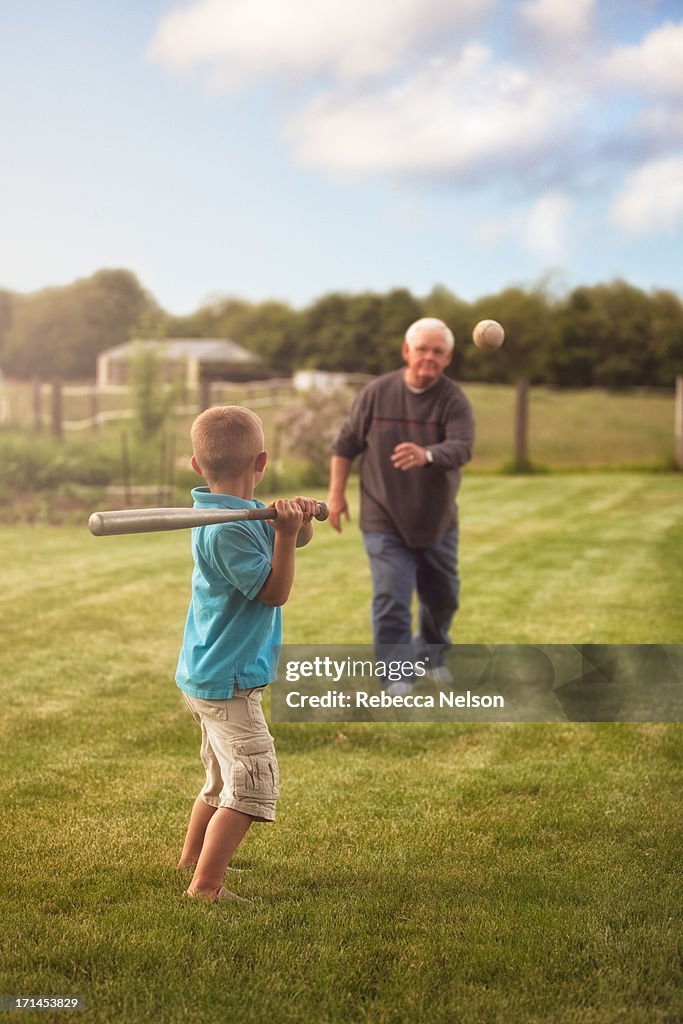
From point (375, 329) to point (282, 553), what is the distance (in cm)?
3525

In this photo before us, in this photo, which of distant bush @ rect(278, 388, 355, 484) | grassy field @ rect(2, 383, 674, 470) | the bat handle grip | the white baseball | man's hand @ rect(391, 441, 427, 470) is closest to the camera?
the bat handle grip

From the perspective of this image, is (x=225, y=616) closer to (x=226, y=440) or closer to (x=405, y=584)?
(x=226, y=440)

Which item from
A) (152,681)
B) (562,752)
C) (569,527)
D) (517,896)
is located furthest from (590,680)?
(569,527)

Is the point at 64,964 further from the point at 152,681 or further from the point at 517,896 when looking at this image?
the point at 152,681

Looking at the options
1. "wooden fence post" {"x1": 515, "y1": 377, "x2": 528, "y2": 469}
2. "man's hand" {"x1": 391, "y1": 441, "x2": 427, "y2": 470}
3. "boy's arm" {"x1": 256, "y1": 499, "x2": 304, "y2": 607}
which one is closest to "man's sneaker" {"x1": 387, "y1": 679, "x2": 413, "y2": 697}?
→ "man's hand" {"x1": 391, "y1": 441, "x2": 427, "y2": 470}

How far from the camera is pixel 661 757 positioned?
4332 millimetres

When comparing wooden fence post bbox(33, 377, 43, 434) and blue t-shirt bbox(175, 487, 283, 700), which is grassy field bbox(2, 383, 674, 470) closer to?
wooden fence post bbox(33, 377, 43, 434)

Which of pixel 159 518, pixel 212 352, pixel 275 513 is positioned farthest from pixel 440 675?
pixel 212 352

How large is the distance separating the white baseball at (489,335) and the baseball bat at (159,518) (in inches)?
104

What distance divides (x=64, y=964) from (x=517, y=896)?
3.82 feet

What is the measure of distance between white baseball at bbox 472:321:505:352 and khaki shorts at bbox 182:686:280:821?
2604 mm

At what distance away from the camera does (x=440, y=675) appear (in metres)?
5.44

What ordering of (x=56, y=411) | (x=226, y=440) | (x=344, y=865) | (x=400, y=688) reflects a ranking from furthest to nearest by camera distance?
1. (x=56, y=411)
2. (x=400, y=688)
3. (x=344, y=865)
4. (x=226, y=440)

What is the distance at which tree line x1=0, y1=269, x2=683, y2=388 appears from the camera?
30109 mm
